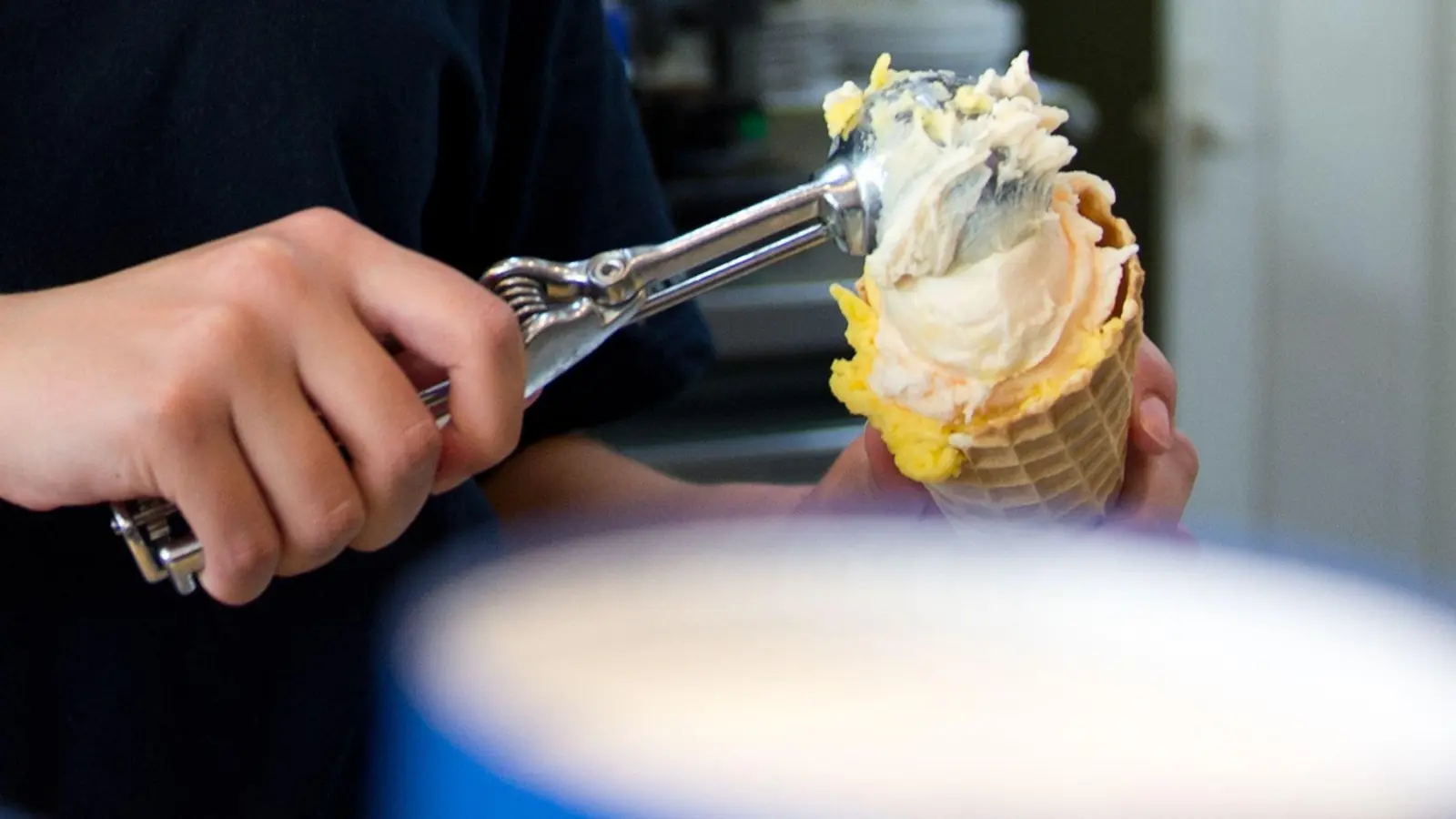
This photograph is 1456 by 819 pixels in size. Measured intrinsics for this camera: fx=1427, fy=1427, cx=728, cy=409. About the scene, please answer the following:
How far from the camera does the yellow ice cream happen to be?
0.45m

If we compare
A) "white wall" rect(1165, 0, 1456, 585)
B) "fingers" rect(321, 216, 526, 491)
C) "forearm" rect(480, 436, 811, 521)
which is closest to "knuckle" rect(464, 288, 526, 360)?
"fingers" rect(321, 216, 526, 491)

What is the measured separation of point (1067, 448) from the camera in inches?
20.0

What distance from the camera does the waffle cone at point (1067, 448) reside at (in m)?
0.49

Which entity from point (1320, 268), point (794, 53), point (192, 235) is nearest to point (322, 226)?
point (192, 235)

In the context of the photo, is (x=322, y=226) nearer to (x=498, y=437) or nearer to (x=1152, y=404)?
(x=498, y=437)

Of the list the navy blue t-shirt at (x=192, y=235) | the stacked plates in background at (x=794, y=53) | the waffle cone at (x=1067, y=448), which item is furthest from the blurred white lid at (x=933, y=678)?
the stacked plates in background at (x=794, y=53)

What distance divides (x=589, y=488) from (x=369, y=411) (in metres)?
0.32

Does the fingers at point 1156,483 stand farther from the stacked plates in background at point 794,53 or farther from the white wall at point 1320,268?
the white wall at point 1320,268

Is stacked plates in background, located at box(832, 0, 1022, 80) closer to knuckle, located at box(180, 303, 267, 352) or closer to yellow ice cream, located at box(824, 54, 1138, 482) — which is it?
yellow ice cream, located at box(824, 54, 1138, 482)

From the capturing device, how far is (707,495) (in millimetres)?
634

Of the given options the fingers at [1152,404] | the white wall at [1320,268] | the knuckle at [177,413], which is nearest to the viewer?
the knuckle at [177,413]

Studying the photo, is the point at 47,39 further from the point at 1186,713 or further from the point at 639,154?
the point at 1186,713

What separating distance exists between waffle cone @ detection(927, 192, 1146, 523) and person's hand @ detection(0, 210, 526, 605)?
7.7 inches

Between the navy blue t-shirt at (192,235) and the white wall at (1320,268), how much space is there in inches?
57.4
